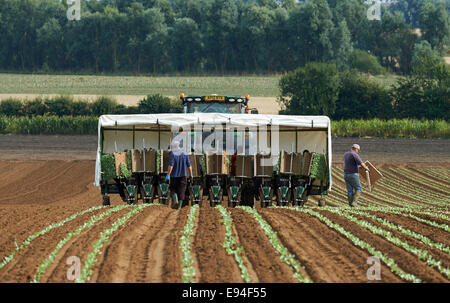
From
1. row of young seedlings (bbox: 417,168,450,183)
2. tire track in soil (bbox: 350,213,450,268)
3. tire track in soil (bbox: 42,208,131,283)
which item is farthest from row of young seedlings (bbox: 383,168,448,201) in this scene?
tire track in soil (bbox: 42,208,131,283)

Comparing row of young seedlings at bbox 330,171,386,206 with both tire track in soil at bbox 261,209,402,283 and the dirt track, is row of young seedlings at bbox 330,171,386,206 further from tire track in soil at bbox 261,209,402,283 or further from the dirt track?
the dirt track

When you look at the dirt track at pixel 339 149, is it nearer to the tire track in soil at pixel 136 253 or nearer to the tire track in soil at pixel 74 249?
the tire track in soil at pixel 136 253

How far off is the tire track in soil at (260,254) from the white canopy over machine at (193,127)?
3.78 meters

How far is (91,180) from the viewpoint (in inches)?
1184

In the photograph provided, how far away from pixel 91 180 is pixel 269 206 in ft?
44.2

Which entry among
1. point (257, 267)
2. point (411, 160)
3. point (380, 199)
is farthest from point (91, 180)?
point (257, 267)

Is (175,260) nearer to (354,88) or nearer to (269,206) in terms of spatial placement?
Answer: (269,206)

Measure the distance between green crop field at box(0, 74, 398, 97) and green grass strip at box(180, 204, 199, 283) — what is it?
2757 inches

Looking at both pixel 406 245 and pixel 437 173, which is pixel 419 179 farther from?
pixel 406 245

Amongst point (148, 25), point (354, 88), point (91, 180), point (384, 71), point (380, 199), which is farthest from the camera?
point (148, 25)

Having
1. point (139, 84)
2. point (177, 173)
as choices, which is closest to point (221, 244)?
point (177, 173)

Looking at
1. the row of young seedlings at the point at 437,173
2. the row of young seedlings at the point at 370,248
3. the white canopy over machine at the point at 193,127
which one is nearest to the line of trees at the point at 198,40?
the row of young seedlings at the point at 437,173

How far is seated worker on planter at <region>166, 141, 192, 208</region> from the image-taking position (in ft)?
55.0

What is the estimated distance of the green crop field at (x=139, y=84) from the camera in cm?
8612
